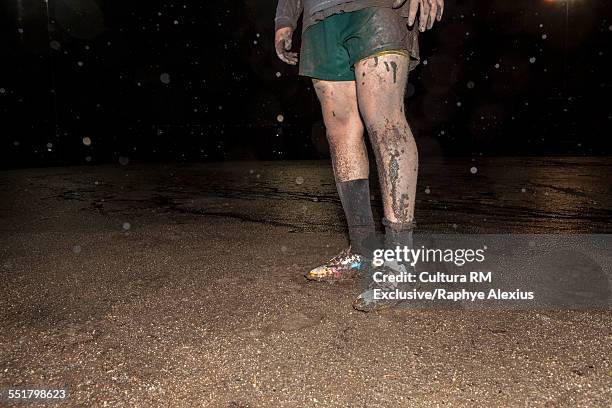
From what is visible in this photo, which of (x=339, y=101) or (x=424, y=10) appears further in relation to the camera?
(x=339, y=101)

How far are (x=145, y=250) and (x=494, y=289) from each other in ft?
5.46

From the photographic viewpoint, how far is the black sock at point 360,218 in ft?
5.57

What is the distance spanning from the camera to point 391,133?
4.82ft

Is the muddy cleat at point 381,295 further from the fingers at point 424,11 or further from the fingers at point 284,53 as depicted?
the fingers at point 284,53

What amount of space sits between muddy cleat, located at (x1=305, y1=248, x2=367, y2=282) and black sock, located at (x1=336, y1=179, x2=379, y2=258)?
3 centimetres

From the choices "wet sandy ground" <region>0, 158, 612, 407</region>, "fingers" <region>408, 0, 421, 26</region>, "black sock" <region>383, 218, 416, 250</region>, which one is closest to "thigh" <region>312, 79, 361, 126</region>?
"fingers" <region>408, 0, 421, 26</region>

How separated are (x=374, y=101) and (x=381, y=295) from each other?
67cm

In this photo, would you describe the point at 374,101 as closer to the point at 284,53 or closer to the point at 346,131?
the point at 346,131

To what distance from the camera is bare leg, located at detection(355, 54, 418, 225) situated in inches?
57.1

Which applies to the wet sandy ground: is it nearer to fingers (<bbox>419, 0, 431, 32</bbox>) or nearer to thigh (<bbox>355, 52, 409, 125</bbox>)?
thigh (<bbox>355, 52, 409, 125</bbox>)

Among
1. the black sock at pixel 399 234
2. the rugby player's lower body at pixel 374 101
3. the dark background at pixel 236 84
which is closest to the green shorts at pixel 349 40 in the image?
the rugby player's lower body at pixel 374 101

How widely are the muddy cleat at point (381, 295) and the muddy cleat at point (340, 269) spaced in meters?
0.23
